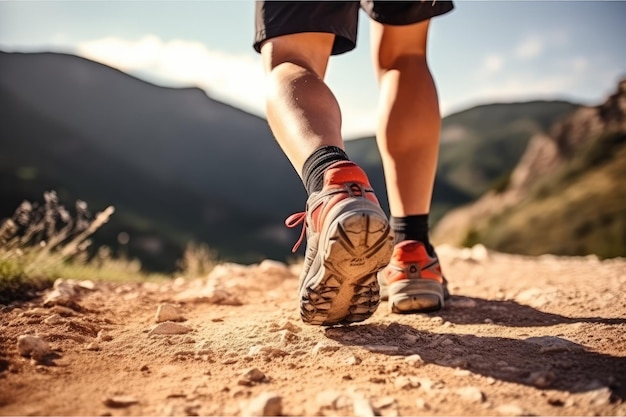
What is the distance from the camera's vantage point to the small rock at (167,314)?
2037mm

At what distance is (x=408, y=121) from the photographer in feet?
7.50

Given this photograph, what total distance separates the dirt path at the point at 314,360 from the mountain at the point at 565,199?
38.7 meters

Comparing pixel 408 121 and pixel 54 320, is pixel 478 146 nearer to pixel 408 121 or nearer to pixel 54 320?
pixel 408 121

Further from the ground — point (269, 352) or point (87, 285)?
point (87, 285)

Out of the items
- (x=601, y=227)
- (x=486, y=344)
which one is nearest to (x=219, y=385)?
(x=486, y=344)

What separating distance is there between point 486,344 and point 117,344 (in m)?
1.22

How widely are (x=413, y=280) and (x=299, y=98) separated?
923 millimetres

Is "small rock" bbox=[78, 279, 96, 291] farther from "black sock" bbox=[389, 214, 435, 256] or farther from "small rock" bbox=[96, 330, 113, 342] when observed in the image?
"black sock" bbox=[389, 214, 435, 256]

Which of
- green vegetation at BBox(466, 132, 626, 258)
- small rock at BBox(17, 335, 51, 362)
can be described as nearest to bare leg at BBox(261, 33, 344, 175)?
small rock at BBox(17, 335, 51, 362)

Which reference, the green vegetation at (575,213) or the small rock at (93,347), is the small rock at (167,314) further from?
the green vegetation at (575,213)

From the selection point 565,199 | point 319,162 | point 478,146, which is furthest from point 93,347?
point 478,146

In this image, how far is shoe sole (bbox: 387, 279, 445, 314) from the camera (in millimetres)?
2100

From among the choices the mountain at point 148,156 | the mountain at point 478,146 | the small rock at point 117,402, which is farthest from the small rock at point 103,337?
the mountain at point 478,146

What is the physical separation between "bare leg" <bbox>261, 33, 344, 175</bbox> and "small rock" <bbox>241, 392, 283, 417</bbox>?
78cm
